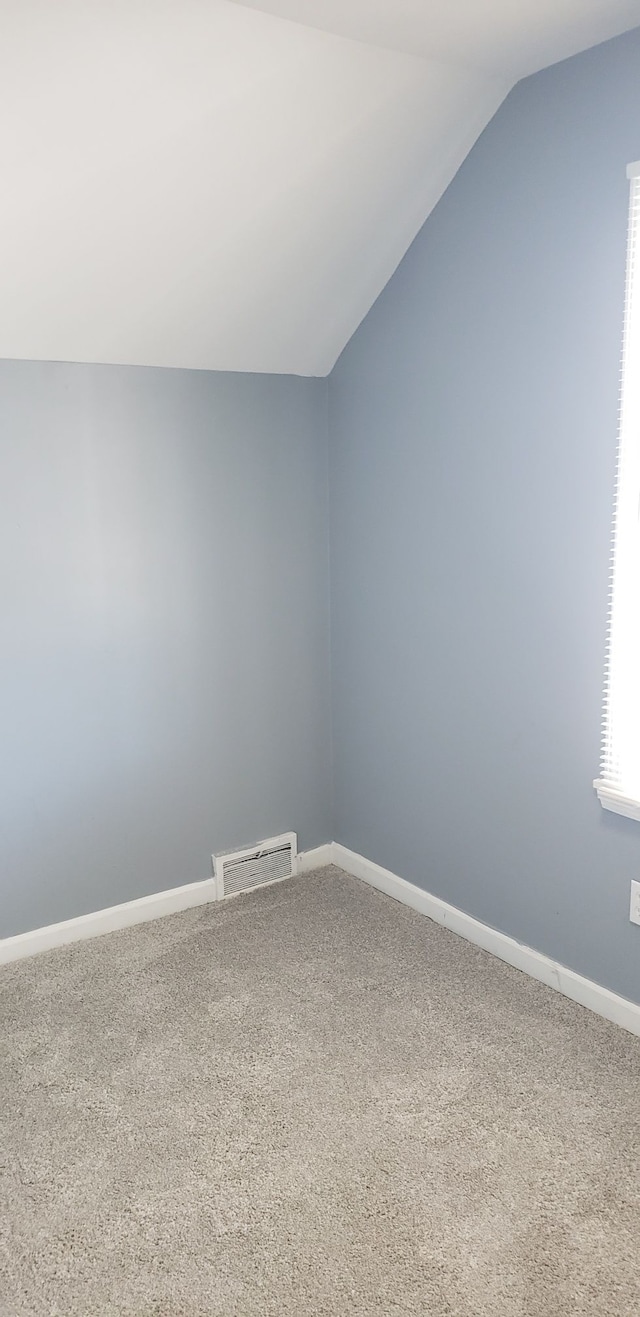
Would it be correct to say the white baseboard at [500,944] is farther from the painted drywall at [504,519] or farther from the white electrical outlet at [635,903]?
the white electrical outlet at [635,903]

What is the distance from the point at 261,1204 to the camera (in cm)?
186

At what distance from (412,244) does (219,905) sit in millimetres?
2163

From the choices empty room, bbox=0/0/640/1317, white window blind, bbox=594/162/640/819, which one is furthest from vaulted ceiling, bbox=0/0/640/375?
white window blind, bbox=594/162/640/819

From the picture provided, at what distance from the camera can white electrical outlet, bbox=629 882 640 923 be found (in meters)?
2.31

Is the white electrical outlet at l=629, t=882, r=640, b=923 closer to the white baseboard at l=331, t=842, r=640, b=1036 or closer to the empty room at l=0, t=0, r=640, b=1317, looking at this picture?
the empty room at l=0, t=0, r=640, b=1317

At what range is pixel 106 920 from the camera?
296 cm

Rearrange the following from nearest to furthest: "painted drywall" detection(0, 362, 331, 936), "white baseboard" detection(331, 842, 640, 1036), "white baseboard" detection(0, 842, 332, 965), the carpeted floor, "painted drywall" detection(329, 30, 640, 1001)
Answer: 1. the carpeted floor
2. "painted drywall" detection(329, 30, 640, 1001)
3. "white baseboard" detection(331, 842, 640, 1036)
4. "painted drywall" detection(0, 362, 331, 936)
5. "white baseboard" detection(0, 842, 332, 965)

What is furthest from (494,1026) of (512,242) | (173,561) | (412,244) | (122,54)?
(122,54)

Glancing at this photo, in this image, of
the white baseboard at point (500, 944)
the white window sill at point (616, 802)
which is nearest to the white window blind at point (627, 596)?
the white window sill at point (616, 802)

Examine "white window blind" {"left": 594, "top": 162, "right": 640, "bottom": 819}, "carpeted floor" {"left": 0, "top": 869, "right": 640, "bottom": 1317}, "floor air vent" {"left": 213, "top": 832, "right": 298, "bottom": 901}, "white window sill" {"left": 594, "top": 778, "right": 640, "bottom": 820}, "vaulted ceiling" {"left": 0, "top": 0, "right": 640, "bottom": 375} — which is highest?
"vaulted ceiling" {"left": 0, "top": 0, "right": 640, "bottom": 375}

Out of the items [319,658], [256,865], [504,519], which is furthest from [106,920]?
[504,519]

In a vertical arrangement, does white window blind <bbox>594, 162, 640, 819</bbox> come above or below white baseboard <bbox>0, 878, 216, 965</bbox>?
above

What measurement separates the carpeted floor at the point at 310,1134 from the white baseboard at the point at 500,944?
0.14ft

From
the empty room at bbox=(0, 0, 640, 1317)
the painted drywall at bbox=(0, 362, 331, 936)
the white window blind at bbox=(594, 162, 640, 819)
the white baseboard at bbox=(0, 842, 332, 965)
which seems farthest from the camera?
the white baseboard at bbox=(0, 842, 332, 965)
